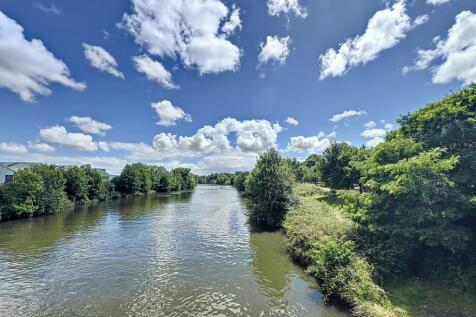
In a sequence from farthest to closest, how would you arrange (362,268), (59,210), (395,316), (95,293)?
1. (59,210)
2. (95,293)
3. (362,268)
4. (395,316)

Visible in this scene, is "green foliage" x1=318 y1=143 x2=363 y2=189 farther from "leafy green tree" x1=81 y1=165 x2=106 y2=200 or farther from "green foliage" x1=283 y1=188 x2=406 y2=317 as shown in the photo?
"leafy green tree" x1=81 y1=165 x2=106 y2=200

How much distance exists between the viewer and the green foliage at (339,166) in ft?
123

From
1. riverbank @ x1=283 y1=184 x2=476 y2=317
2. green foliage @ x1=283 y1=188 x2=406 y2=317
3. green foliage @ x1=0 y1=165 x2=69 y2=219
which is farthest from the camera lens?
green foliage @ x1=0 y1=165 x2=69 y2=219

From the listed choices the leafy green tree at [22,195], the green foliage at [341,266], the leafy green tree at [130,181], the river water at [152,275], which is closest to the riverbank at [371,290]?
the green foliage at [341,266]

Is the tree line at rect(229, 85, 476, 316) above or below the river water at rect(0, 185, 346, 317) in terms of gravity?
above

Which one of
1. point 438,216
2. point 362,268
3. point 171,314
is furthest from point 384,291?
point 171,314

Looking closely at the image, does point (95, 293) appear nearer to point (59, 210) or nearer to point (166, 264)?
point (166, 264)

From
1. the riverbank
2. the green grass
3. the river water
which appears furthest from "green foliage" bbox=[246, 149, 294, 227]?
the green grass

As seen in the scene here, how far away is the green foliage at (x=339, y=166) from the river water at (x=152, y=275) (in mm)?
16974

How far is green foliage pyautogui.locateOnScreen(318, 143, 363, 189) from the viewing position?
123ft

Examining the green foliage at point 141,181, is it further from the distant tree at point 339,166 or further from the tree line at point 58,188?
the distant tree at point 339,166

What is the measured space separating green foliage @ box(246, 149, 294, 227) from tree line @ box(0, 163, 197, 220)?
36.5m

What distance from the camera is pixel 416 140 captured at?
15.1 m

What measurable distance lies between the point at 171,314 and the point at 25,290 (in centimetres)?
954
